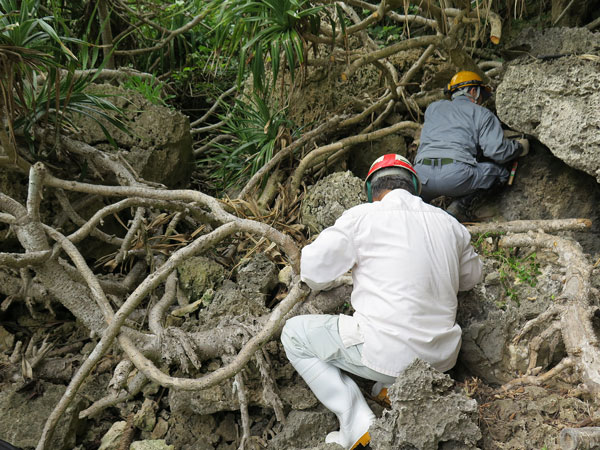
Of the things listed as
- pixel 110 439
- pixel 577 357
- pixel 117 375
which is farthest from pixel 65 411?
pixel 577 357

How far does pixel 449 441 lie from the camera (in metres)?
1.86

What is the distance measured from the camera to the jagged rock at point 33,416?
2732 millimetres

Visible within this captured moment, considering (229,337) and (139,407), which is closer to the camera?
(229,337)

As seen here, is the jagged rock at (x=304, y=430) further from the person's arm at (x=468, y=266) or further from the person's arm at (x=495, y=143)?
the person's arm at (x=495, y=143)

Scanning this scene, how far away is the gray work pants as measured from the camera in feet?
12.0

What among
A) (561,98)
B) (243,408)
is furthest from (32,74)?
(561,98)

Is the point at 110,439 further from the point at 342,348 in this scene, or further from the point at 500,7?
the point at 500,7

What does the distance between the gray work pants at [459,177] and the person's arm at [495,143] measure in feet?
0.31

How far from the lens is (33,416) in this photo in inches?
111

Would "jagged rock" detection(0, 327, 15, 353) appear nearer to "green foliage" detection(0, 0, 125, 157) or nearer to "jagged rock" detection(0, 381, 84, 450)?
"jagged rock" detection(0, 381, 84, 450)

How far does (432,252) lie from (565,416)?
82 cm

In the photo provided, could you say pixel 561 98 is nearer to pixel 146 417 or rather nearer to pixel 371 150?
pixel 371 150

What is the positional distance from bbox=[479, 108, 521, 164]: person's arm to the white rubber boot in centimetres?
219

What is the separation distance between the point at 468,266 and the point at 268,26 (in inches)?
86.6
